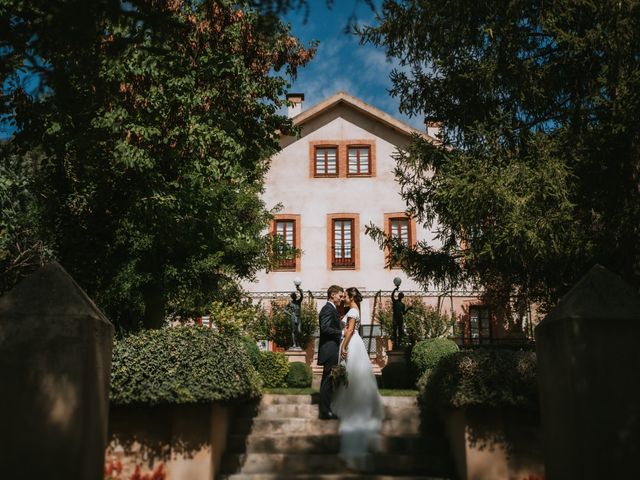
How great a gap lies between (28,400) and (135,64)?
7.09m

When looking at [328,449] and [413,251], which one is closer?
[328,449]

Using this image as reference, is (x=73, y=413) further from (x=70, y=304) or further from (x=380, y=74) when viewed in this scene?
(x=380, y=74)

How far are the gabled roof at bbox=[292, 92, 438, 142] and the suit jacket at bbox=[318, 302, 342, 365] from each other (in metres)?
16.1

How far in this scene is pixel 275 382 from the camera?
1436cm

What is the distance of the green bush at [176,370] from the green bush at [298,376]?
6.71m

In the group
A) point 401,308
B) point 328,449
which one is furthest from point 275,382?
point 328,449

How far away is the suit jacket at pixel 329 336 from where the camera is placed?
902 centimetres

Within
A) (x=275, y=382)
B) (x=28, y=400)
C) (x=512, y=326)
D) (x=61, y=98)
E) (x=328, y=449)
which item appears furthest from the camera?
(x=512, y=326)

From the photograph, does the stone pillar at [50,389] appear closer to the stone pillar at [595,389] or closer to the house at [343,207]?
the stone pillar at [595,389]

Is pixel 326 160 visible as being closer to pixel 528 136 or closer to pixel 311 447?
pixel 528 136

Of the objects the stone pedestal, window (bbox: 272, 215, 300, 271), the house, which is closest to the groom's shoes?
the stone pedestal

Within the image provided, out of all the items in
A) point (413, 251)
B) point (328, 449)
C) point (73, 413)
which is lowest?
point (328, 449)

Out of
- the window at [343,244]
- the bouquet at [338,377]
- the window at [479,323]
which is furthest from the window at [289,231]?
the bouquet at [338,377]

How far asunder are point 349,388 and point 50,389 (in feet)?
14.9
